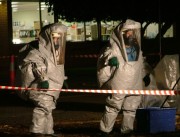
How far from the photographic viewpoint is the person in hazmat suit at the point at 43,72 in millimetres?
8938

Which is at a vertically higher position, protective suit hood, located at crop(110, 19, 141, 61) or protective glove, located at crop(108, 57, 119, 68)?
protective suit hood, located at crop(110, 19, 141, 61)

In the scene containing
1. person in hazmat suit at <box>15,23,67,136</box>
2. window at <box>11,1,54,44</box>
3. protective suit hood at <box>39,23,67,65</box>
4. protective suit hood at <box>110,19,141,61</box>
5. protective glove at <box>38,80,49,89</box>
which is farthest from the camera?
window at <box>11,1,54,44</box>

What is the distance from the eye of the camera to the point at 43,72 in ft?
29.3

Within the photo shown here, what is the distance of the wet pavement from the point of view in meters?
9.95

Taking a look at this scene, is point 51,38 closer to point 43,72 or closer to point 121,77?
point 43,72

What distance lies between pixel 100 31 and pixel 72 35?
1332mm

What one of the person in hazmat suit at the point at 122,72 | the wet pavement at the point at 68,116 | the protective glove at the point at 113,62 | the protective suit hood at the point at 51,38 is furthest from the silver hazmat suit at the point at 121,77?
the protective suit hood at the point at 51,38

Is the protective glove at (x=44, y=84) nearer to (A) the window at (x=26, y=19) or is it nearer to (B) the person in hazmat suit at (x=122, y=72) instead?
(B) the person in hazmat suit at (x=122, y=72)

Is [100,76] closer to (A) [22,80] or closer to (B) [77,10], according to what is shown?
(A) [22,80]

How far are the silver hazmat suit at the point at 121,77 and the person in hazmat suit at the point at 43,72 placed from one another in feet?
2.28

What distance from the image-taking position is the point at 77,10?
73.4ft

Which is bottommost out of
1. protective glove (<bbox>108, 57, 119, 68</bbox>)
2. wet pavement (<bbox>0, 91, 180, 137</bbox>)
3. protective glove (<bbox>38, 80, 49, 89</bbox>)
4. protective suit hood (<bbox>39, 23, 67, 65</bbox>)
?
wet pavement (<bbox>0, 91, 180, 137</bbox>)

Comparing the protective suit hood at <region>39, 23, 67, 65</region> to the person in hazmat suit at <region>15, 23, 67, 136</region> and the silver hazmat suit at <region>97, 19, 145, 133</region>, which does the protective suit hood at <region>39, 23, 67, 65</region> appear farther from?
the silver hazmat suit at <region>97, 19, 145, 133</region>

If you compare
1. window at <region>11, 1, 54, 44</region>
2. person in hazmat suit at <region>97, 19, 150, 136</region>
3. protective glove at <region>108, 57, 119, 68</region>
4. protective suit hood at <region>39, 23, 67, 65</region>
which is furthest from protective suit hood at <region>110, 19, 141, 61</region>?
window at <region>11, 1, 54, 44</region>
